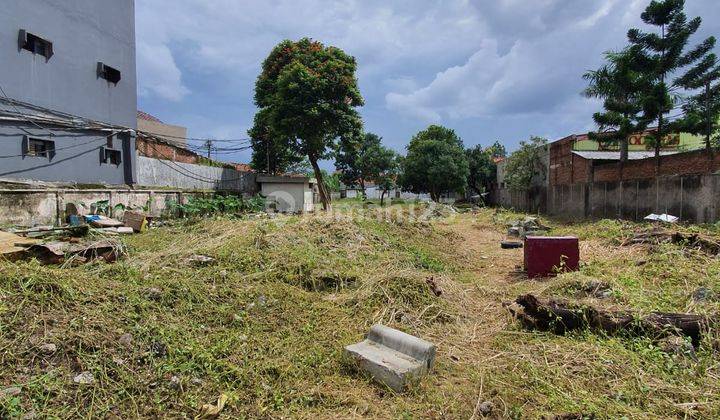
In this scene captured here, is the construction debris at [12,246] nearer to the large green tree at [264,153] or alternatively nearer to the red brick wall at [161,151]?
the red brick wall at [161,151]

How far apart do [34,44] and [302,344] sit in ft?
43.7

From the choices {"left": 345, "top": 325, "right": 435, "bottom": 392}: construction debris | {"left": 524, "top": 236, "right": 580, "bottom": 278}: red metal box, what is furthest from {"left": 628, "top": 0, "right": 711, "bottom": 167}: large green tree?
{"left": 345, "top": 325, "right": 435, "bottom": 392}: construction debris

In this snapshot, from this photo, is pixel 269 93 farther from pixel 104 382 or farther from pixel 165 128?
pixel 104 382

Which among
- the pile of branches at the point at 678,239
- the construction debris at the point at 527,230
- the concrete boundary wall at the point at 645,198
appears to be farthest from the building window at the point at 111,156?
the concrete boundary wall at the point at 645,198

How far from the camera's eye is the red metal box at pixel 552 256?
20.7 feet

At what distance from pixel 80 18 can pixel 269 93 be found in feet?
26.7

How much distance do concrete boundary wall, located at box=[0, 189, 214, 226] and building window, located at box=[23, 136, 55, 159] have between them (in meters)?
2.16

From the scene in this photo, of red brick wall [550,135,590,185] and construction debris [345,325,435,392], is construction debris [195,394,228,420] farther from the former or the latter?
red brick wall [550,135,590,185]

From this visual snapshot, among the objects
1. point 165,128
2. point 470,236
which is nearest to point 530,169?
point 470,236

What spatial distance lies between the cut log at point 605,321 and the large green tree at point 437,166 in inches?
1014

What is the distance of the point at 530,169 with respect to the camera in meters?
21.7

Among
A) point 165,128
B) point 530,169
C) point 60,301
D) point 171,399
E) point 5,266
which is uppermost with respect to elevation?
point 165,128

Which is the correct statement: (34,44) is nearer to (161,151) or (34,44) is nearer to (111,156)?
(111,156)

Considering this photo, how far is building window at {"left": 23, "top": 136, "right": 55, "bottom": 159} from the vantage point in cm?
1051
